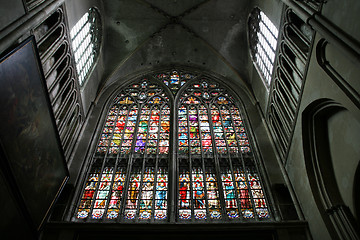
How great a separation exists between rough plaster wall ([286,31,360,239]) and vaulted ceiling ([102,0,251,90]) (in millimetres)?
7393

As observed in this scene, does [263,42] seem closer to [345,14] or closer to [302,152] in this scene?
[302,152]

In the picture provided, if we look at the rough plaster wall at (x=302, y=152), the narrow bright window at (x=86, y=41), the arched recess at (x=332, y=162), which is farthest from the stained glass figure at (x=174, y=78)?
the arched recess at (x=332, y=162)

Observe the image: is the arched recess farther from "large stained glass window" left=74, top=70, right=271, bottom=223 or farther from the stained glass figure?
the stained glass figure

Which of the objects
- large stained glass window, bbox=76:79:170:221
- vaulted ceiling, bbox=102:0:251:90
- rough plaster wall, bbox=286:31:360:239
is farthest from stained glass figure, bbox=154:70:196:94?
rough plaster wall, bbox=286:31:360:239

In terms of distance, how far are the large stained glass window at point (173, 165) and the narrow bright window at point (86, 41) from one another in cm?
227

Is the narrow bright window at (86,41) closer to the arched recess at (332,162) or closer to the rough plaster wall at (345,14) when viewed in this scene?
the rough plaster wall at (345,14)

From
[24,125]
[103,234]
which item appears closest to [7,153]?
[24,125]

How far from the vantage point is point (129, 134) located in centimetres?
1256

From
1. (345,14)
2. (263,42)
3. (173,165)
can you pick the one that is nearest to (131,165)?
(173,165)

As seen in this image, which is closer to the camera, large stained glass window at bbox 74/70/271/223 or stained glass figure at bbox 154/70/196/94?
large stained glass window at bbox 74/70/271/223

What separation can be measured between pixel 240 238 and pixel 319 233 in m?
2.07

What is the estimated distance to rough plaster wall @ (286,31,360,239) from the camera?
6836mm

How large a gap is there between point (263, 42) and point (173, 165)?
6911 millimetres

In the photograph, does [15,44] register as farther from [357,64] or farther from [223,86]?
[223,86]
